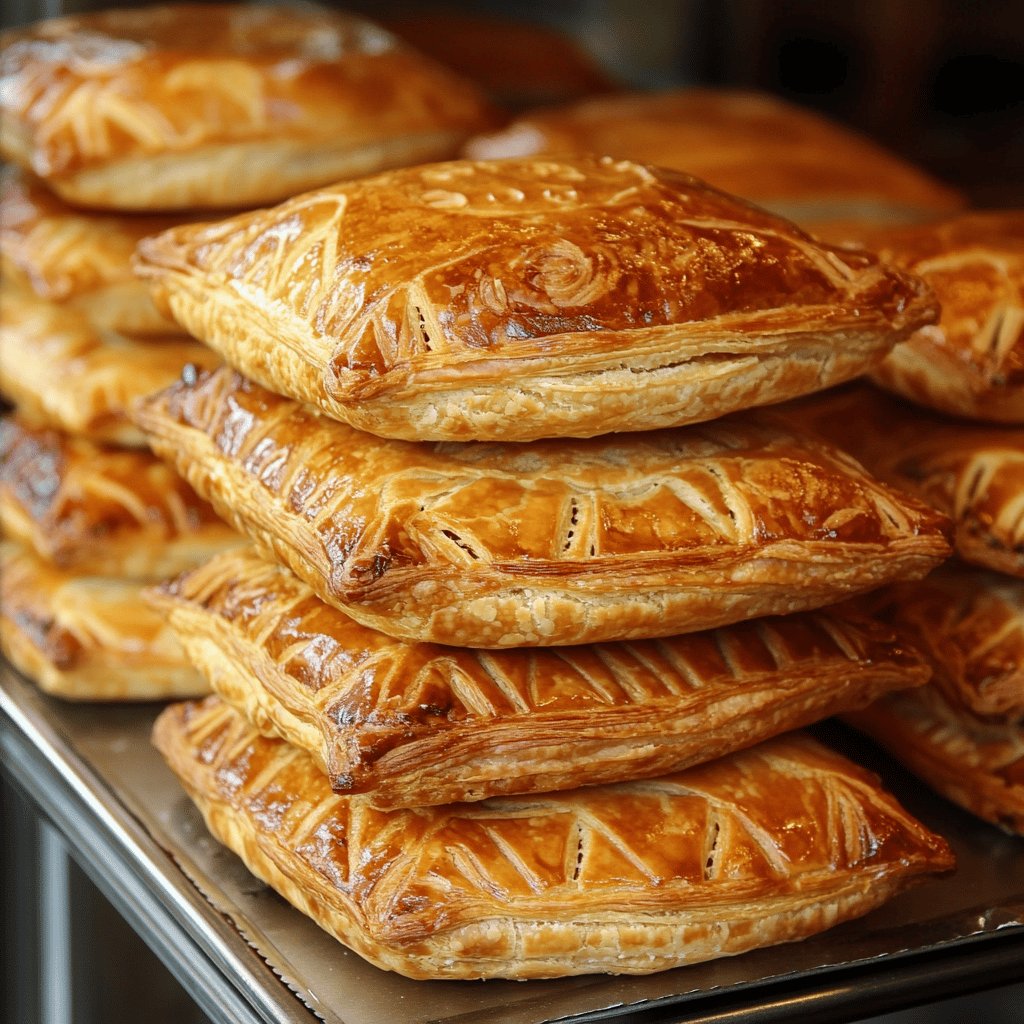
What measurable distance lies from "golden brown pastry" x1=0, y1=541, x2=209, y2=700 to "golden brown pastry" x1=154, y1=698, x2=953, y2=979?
469 millimetres

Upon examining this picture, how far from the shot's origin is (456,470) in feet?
4.29

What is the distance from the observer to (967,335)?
158cm

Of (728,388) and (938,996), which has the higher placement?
(728,388)

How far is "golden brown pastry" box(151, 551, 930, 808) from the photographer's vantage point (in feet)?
4.07

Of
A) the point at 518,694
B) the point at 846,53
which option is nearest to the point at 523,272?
the point at 518,694

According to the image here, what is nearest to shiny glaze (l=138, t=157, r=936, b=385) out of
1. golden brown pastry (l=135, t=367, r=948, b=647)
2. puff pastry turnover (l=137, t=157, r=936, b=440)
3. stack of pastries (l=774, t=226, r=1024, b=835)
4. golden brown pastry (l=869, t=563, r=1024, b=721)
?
puff pastry turnover (l=137, t=157, r=936, b=440)

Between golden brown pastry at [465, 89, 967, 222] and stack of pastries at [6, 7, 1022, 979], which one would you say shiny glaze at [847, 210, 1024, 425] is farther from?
golden brown pastry at [465, 89, 967, 222]

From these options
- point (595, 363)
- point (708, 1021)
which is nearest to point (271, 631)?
point (595, 363)

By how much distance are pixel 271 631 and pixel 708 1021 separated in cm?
48

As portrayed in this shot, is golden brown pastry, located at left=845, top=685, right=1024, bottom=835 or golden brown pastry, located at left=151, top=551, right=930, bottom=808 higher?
golden brown pastry, located at left=151, top=551, right=930, bottom=808

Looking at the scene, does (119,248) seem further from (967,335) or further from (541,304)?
(967,335)

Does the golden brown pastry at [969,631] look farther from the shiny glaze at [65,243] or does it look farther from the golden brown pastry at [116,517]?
the shiny glaze at [65,243]

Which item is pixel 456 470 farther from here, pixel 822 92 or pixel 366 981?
pixel 822 92

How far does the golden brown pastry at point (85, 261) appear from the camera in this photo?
1.94 metres
